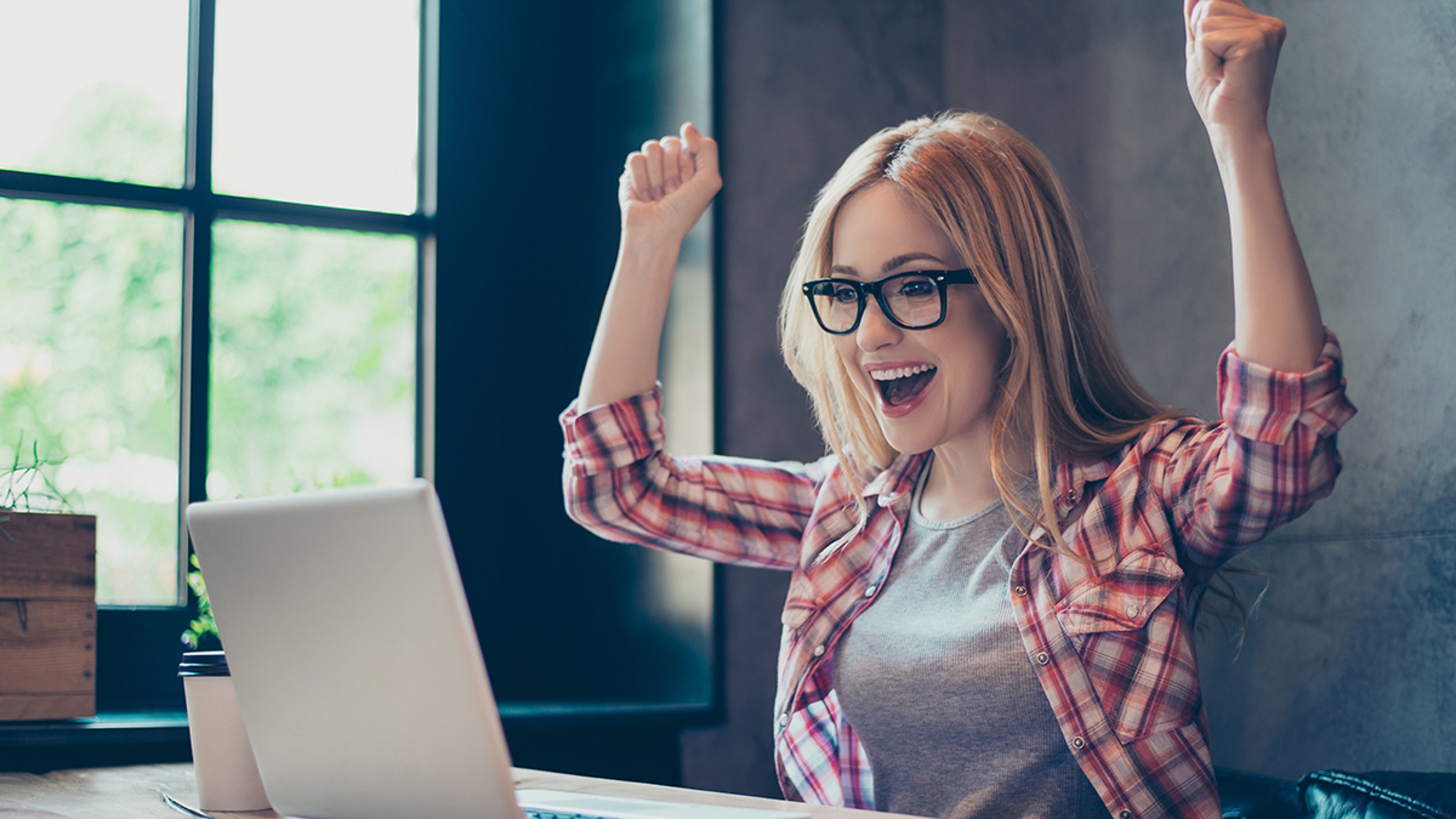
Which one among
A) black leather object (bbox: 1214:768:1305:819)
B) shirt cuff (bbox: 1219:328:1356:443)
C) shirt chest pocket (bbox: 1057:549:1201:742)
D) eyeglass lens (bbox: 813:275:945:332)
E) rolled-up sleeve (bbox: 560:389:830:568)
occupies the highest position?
eyeglass lens (bbox: 813:275:945:332)

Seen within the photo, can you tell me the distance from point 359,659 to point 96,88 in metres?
1.76

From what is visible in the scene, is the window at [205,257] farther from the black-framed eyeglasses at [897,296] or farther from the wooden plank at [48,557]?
the black-framed eyeglasses at [897,296]

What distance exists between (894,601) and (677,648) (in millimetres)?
864

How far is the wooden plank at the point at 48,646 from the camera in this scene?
174 centimetres

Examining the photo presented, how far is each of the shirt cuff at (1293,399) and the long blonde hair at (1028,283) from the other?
0.26 meters

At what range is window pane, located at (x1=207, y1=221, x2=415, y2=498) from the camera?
7.57 ft

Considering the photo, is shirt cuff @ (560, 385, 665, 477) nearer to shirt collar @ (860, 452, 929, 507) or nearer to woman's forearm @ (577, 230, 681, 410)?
woman's forearm @ (577, 230, 681, 410)

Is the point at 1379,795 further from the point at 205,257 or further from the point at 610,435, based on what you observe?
the point at 205,257

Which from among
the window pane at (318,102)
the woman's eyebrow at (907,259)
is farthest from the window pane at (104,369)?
the woman's eyebrow at (907,259)

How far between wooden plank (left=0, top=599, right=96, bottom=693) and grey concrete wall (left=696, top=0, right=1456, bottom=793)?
98 cm

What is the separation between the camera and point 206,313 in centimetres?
225

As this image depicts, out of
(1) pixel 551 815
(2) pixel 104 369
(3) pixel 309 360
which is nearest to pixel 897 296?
(1) pixel 551 815

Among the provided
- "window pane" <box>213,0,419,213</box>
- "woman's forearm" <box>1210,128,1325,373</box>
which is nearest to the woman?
"woman's forearm" <box>1210,128,1325,373</box>

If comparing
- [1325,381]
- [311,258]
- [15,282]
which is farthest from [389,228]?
[1325,381]
